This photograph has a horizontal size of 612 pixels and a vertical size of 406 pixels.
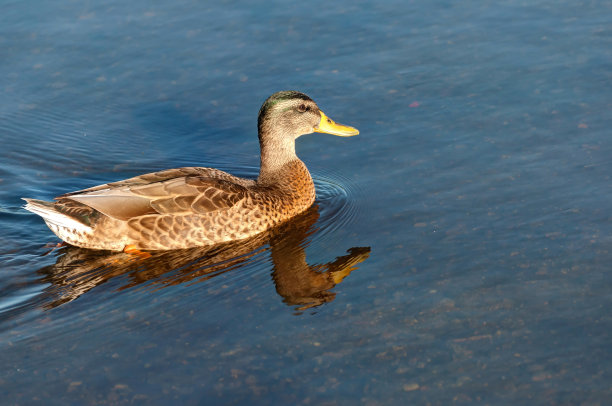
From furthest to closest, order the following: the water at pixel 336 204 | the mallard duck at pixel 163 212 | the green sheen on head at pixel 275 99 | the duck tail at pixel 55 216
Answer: the green sheen on head at pixel 275 99 → the mallard duck at pixel 163 212 → the duck tail at pixel 55 216 → the water at pixel 336 204

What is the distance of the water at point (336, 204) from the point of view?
623cm

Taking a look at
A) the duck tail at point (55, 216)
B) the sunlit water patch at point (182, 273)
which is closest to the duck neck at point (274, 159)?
the sunlit water patch at point (182, 273)

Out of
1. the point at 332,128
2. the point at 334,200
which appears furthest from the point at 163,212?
the point at 332,128

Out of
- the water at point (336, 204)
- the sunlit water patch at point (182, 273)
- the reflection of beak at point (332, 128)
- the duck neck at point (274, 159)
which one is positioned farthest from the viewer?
the reflection of beak at point (332, 128)

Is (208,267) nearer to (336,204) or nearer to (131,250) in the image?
(131,250)

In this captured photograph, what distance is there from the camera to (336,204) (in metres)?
9.08

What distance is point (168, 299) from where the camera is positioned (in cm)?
735

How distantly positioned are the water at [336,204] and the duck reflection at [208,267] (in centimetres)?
3

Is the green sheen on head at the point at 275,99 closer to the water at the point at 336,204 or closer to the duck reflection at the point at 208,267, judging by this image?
the water at the point at 336,204

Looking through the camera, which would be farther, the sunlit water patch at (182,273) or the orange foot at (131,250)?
the orange foot at (131,250)

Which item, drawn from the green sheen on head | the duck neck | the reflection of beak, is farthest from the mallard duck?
the reflection of beak

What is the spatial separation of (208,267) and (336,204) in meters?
1.75

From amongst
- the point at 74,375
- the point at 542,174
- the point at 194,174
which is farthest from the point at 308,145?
the point at 74,375

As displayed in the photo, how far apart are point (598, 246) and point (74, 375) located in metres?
4.47
